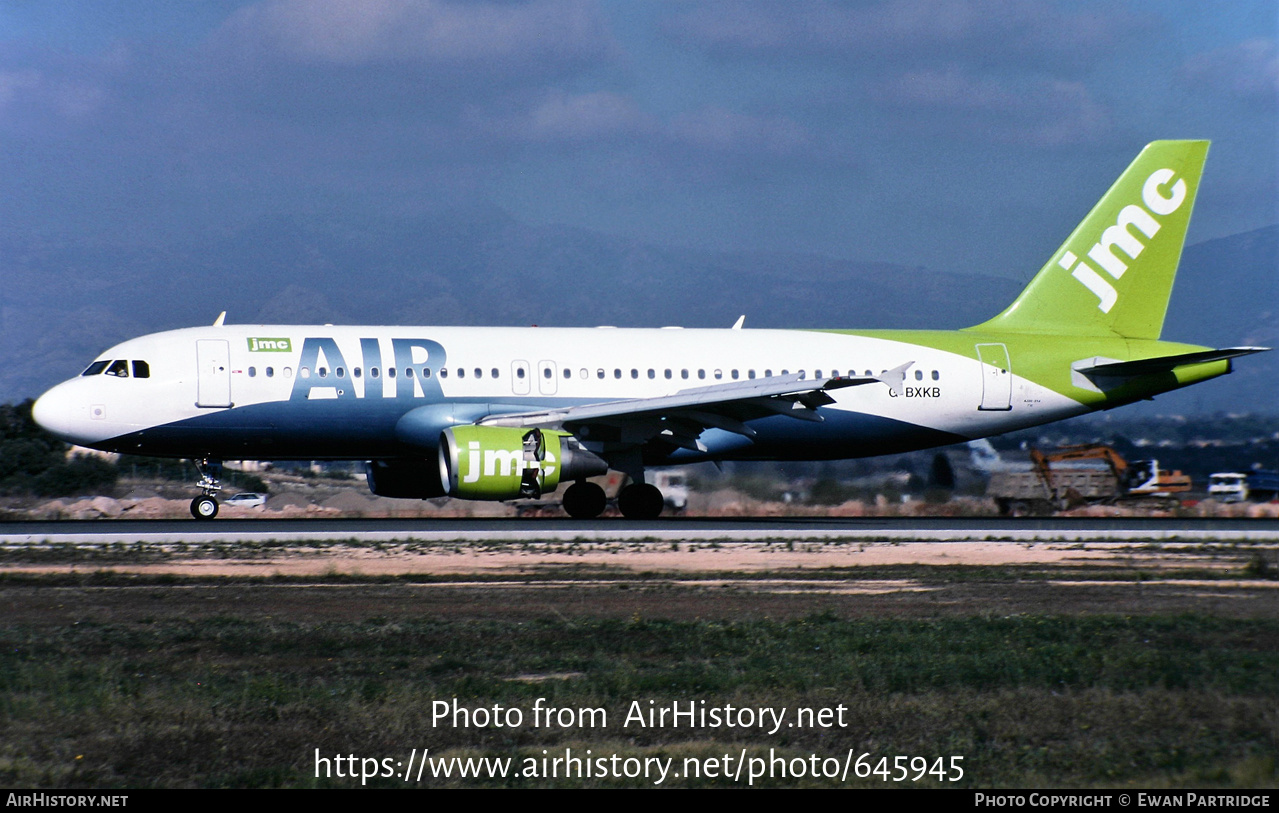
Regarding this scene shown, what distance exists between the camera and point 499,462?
20266 mm

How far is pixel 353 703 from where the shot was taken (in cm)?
805

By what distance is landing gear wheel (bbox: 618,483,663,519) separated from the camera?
77.5 feet

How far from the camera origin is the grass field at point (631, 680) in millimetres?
6961

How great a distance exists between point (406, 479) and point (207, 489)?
3528 mm

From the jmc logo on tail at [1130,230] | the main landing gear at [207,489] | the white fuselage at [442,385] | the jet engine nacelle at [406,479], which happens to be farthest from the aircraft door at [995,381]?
the main landing gear at [207,489]

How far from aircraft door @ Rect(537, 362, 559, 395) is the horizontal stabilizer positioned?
10.4 meters

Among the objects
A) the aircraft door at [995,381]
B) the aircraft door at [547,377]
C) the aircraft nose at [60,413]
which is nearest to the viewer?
the aircraft nose at [60,413]

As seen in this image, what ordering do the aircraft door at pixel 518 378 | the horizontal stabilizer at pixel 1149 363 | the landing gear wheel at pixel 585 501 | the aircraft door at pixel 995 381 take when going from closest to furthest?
1. the aircraft door at pixel 518 378
2. the landing gear wheel at pixel 585 501
3. the horizontal stabilizer at pixel 1149 363
4. the aircraft door at pixel 995 381

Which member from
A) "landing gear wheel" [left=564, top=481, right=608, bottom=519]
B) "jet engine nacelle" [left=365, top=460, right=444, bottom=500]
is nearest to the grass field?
"jet engine nacelle" [left=365, top=460, right=444, bottom=500]

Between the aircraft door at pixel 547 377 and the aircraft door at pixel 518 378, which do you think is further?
the aircraft door at pixel 547 377

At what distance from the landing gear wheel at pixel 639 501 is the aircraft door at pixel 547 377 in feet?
7.68

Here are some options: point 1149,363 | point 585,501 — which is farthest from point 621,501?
point 1149,363

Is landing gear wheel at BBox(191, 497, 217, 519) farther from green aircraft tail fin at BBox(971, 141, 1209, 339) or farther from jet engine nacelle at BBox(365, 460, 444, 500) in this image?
green aircraft tail fin at BBox(971, 141, 1209, 339)

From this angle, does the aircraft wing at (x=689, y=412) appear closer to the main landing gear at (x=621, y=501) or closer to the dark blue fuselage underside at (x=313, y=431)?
the dark blue fuselage underside at (x=313, y=431)
